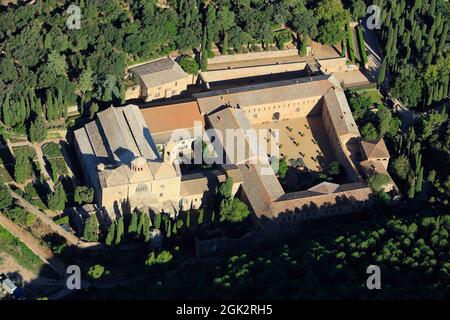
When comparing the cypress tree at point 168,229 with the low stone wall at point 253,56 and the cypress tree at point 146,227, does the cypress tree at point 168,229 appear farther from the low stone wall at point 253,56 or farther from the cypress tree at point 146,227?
the low stone wall at point 253,56

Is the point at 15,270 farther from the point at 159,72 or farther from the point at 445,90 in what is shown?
the point at 445,90

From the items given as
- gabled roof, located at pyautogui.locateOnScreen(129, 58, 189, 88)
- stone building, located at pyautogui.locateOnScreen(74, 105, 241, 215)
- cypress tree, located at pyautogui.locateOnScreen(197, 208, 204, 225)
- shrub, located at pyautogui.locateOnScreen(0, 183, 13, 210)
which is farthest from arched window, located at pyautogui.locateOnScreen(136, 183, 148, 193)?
gabled roof, located at pyautogui.locateOnScreen(129, 58, 189, 88)

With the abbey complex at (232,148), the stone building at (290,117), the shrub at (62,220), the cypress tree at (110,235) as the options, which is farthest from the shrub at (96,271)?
the stone building at (290,117)

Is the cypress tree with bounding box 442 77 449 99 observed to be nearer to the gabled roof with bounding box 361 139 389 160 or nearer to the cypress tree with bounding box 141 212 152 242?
the gabled roof with bounding box 361 139 389 160

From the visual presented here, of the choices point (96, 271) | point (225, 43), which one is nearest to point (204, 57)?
point (225, 43)

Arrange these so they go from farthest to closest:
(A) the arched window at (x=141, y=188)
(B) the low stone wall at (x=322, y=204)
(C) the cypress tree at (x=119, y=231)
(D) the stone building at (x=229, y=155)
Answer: (B) the low stone wall at (x=322, y=204), (D) the stone building at (x=229, y=155), (A) the arched window at (x=141, y=188), (C) the cypress tree at (x=119, y=231)

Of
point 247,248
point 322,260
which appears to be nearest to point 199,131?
point 247,248
